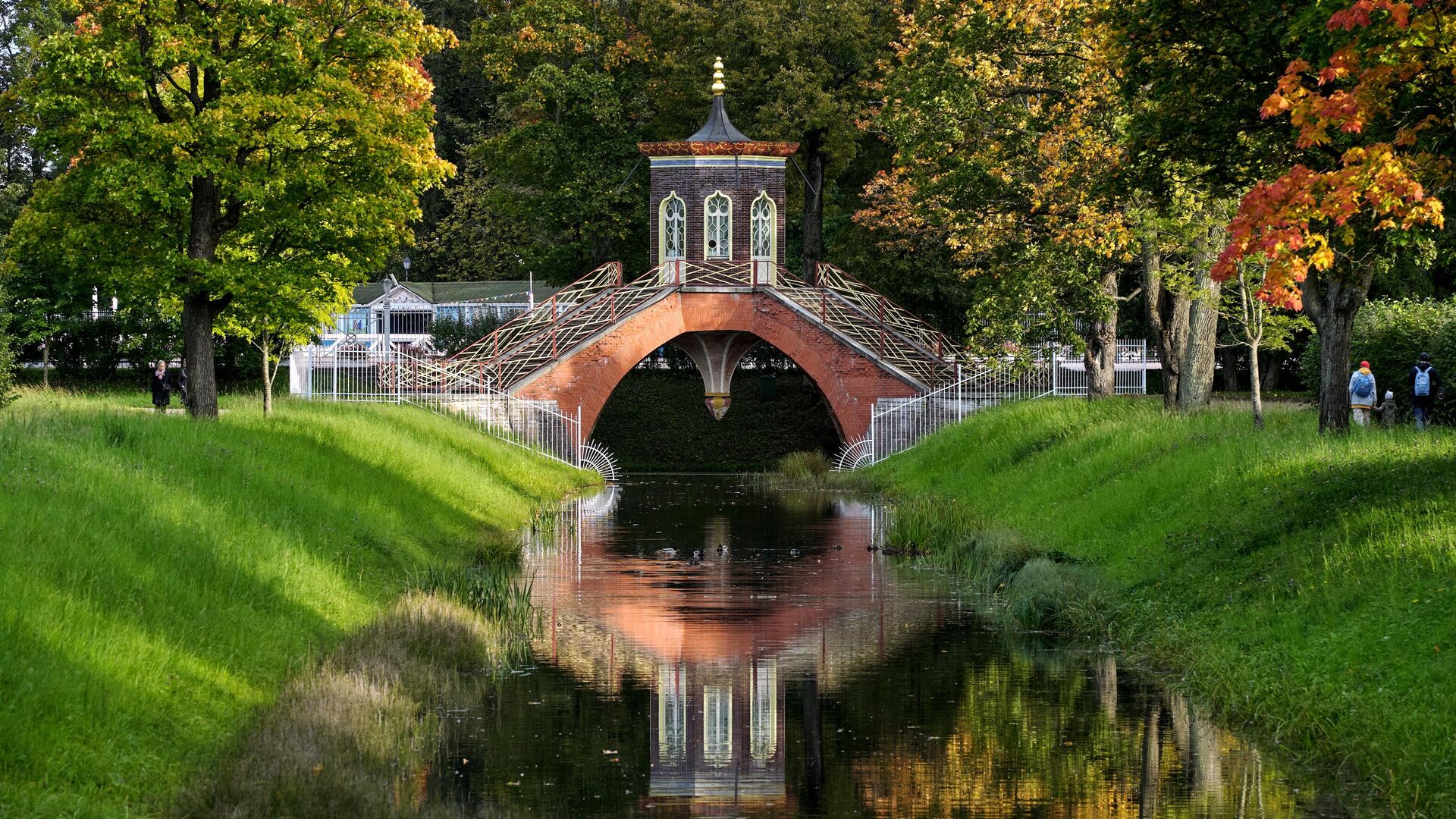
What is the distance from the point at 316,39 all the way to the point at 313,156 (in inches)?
63.5

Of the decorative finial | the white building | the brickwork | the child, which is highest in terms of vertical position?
the decorative finial

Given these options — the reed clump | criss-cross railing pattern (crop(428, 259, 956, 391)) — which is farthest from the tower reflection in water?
criss-cross railing pattern (crop(428, 259, 956, 391))

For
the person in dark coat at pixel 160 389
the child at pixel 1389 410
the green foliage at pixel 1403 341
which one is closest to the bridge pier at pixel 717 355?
the person in dark coat at pixel 160 389

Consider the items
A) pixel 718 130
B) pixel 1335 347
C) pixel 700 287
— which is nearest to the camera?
pixel 1335 347

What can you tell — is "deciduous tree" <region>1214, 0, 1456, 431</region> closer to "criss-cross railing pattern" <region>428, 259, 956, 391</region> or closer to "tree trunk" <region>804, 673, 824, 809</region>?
"tree trunk" <region>804, 673, 824, 809</region>

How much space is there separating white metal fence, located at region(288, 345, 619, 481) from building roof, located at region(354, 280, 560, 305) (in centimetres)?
2294

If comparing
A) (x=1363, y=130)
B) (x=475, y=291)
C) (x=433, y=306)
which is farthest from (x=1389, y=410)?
(x=475, y=291)

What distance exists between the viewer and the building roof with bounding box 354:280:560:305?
70.0m

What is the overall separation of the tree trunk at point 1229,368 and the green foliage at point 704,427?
12.1m

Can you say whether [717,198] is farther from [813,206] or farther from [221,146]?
[221,146]

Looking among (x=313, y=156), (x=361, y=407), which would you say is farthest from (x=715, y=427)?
(x=313, y=156)

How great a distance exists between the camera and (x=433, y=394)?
42.6m

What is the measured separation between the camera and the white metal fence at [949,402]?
43.2 m

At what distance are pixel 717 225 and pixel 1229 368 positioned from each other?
657 inches
